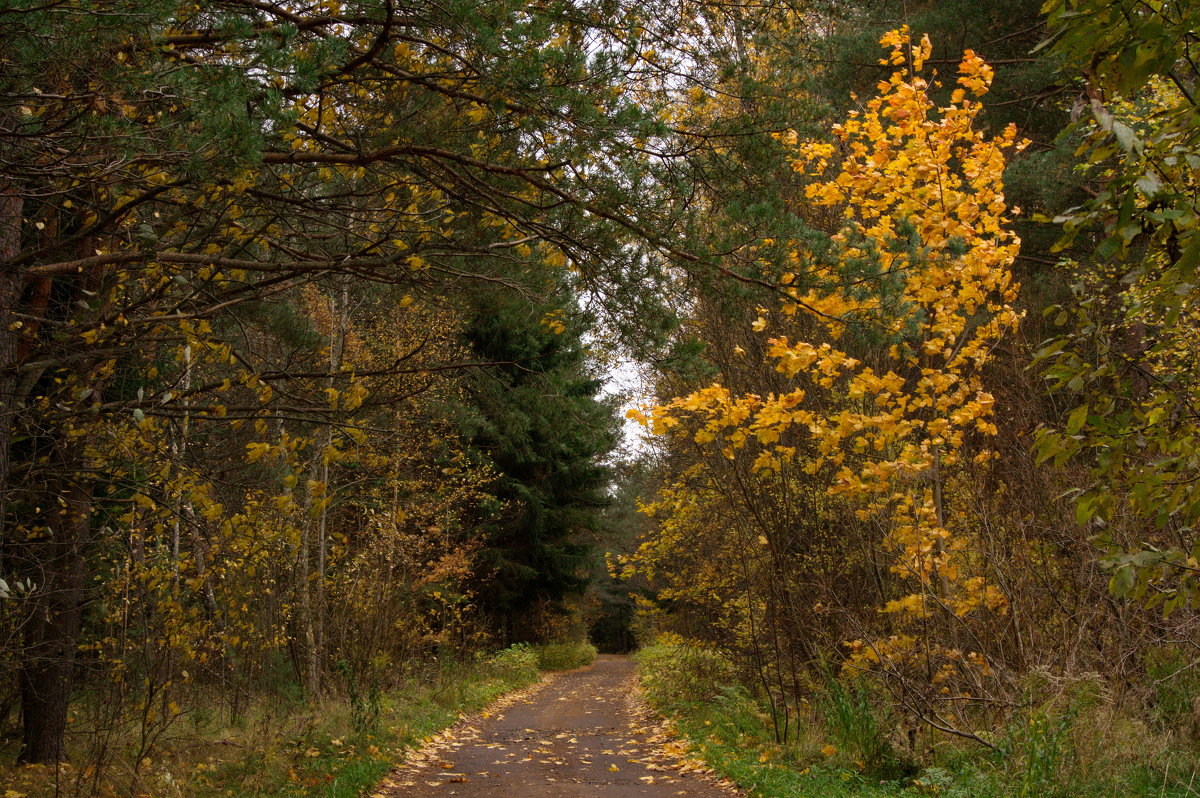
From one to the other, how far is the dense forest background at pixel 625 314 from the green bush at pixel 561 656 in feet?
48.2

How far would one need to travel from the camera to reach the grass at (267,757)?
5.88m

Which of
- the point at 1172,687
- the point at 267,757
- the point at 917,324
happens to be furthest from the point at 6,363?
the point at 1172,687

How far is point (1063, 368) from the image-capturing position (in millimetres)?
2395

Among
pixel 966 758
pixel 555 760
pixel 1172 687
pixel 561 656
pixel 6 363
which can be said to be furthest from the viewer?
pixel 561 656

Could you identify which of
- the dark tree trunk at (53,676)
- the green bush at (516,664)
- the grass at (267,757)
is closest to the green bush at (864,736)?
the grass at (267,757)

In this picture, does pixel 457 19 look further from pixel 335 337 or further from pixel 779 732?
pixel 335 337

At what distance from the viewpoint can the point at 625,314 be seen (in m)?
5.30

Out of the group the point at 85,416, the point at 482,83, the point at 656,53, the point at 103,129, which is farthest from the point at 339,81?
the point at 85,416

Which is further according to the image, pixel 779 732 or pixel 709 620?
pixel 709 620

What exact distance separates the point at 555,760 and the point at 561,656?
1611 cm

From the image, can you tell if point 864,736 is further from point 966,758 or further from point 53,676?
point 53,676

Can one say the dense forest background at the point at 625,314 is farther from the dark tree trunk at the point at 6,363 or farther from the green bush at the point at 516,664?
the green bush at the point at 516,664

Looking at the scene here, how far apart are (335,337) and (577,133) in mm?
7736

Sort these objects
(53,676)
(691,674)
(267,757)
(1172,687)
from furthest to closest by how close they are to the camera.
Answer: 1. (691,674)
2. (267,757)
3. (53,676)
4. (1172,687)
